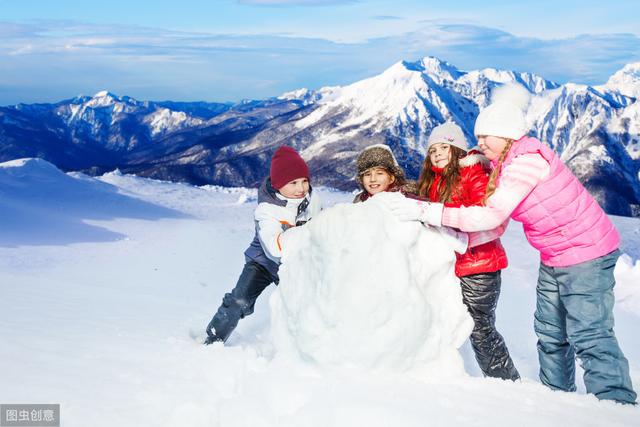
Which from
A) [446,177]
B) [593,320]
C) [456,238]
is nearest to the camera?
[593,320]

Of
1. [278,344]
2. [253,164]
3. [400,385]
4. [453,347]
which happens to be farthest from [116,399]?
[253,164]

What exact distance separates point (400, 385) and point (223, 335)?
1937mm

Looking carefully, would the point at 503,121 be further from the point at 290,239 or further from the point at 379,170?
the point at 290,239

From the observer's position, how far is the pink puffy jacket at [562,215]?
10.6 ft

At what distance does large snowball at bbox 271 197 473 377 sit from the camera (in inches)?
116

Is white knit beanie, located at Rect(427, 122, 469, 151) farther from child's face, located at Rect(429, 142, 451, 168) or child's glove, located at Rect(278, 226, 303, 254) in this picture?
child's glove, located at Rect(278, 226, 303, 254)

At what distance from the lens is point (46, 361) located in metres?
3.18

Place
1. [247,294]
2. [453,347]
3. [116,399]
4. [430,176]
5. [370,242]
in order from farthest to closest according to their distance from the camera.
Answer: [247,294] → [430,176] → [453,347] → [370,242] → [116,399]

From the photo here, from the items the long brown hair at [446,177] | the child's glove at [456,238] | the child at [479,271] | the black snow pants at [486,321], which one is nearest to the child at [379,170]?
the long brown hair at [446,177]

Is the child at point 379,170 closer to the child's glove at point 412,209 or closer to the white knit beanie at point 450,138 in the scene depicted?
the white knit beanie at point 450,138

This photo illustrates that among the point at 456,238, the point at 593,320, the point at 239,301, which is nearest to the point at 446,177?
the point at 456,238

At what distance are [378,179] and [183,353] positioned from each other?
1.89 meters

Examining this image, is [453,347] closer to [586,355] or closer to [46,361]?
[586,355]

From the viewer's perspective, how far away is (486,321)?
3582 millimetres
